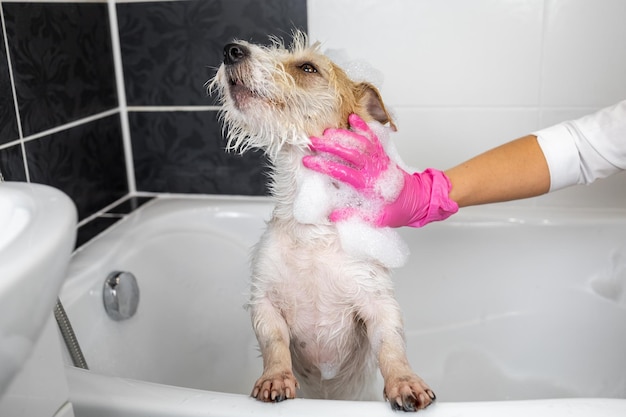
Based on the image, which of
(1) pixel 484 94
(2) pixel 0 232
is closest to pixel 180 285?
(1) pixel 484 94

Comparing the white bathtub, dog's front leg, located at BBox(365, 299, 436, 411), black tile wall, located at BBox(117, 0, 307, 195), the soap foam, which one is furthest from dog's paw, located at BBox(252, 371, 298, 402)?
black tile wall, located at BBox(117, 0, 307, 195)

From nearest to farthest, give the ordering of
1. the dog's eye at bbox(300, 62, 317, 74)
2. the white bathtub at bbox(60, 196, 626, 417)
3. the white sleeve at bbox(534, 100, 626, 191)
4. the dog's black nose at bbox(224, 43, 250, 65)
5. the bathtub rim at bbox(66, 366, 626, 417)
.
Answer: the bathtub rim at bbox(66, 366, 626, 417) < the dog's black nose at bbox(224, 43, 250, 65) < the dog's eye at bbox(300, 62, 317, 74) < the white sleeve at bbox(534, 100, 626, 191) < the white bathtub at bbox(60, 196, 626, 417)

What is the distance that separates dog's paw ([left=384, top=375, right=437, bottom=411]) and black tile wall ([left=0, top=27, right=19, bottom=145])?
1.05 metres

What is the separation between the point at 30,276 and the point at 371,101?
919mm

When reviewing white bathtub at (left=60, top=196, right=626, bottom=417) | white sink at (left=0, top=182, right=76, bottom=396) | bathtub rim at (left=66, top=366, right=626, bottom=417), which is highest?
white sink at (left=0, top=182, right=76, bottom=396)

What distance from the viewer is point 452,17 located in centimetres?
173

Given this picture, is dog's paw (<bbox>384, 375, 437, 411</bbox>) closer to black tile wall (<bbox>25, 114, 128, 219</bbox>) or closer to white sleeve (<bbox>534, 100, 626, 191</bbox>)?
white sleeve (<bbox>534, 100, 626, 191</bbox>)

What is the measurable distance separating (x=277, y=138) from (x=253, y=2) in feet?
2.68

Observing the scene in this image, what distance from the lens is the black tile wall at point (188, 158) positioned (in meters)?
1.97

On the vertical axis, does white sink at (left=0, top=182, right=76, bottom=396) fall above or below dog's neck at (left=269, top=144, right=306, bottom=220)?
above

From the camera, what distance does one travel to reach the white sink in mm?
460

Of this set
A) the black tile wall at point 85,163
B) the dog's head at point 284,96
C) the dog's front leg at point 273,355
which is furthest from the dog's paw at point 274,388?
the black tile wall at point 85,163

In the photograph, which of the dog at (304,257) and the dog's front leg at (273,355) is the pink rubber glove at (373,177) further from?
the dog's front leg at (273,355)

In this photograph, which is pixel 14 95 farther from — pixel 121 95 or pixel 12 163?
pixel 121 95
